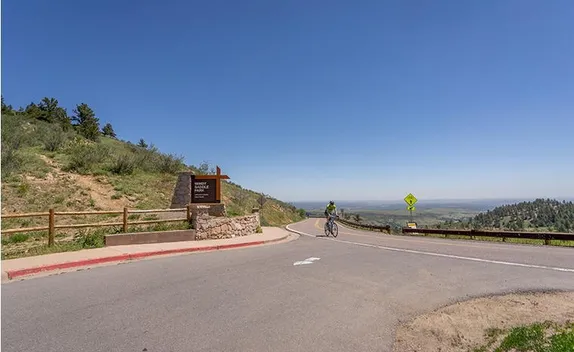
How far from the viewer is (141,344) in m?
4.44

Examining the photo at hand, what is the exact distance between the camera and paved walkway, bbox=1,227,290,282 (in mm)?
8352

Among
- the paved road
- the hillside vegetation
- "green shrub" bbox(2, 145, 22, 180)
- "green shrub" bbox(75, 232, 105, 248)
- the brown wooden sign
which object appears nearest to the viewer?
the paved road

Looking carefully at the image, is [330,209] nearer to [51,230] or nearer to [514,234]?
[514,234]

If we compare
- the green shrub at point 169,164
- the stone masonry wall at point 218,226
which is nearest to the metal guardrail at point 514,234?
the stone masonry wall at point 218,226

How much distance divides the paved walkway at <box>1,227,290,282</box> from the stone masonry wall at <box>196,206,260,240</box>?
101cm

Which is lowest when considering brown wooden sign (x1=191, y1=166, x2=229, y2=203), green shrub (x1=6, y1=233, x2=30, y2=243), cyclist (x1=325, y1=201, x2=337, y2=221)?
green shrub (x1=6, y1=233, x2=30, y2=243)

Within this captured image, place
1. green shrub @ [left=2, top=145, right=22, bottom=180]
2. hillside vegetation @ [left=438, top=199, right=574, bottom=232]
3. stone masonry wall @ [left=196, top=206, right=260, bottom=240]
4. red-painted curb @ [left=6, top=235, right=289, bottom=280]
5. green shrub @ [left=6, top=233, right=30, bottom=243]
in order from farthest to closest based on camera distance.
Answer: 1. hillside vegetation @ [left=438, top=199, right=574, bottom=232]
2. green shrub @ [left=2, top=145, right=22, bottom=180]
3. stone masonry wall @ [left=196, top=206, right=260, bottom=240]
4. green shrub @ [left=6, top=233, right=30, bottom=243]
5. red-painted curb @ [left=6, top=235, right=289, bottom=280]

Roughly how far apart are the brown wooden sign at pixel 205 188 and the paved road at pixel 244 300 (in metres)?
6.63

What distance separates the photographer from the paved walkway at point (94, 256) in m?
8.35

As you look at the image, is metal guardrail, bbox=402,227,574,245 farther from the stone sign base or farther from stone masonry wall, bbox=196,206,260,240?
stone masonry wall, bbox=196,206,260,240

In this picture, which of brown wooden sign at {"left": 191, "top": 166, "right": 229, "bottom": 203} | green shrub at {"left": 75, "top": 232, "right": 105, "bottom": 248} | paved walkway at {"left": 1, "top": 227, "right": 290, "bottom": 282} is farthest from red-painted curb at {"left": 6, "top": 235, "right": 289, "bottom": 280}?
brown wooden sign at {"left": 191, "top": 166, "right": 229, "bottom": 203}

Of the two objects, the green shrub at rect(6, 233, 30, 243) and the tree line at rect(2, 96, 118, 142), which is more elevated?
the tree line at rect(2, 96, 118, 142)

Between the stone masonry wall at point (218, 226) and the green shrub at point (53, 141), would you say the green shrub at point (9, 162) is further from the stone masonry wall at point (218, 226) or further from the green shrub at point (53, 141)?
the stone masonry wall at point (218, 226)

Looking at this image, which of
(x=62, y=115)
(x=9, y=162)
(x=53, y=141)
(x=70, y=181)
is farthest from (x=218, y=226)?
(x=62, y=115)
